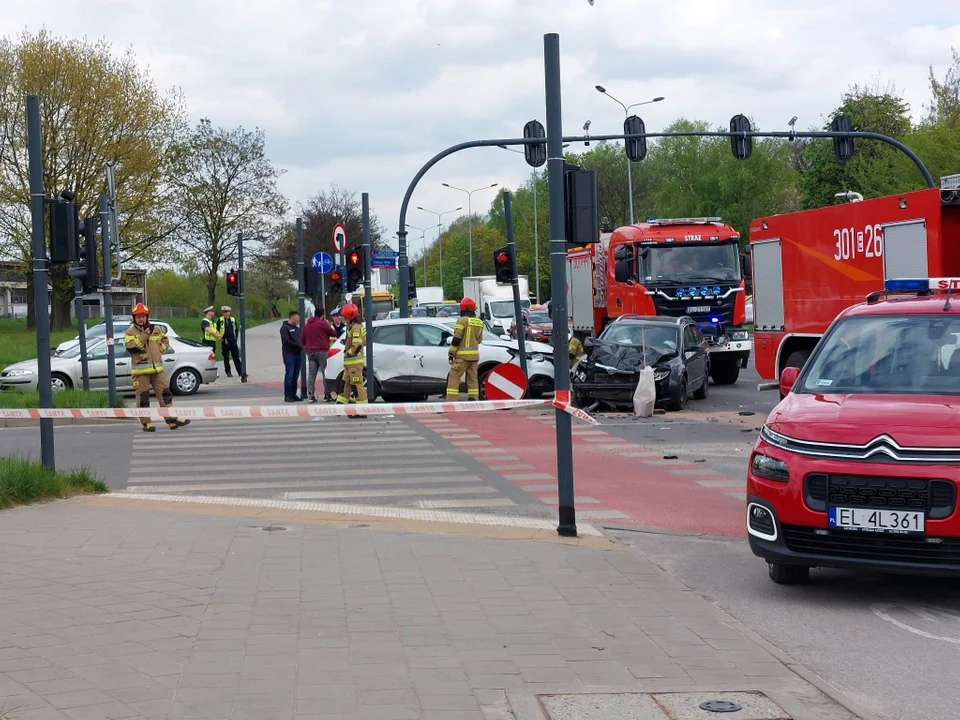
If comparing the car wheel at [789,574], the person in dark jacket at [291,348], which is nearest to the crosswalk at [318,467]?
the car wheel at [789,574]

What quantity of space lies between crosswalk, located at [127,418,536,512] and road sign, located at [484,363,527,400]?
1006 millimetres

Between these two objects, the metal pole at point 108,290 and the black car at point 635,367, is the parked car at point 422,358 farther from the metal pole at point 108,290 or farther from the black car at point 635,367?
the metal pole at point 108,290

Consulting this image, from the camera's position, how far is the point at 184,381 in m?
27.6

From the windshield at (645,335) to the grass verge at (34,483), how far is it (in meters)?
11.7

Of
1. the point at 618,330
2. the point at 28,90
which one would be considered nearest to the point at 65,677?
the point at 618,330

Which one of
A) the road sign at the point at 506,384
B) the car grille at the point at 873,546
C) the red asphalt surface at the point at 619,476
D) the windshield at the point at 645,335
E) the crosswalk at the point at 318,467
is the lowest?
the red asphalt surface at the point at 619,476

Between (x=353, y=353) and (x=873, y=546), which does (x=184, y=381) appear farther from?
(x=873, y=546)

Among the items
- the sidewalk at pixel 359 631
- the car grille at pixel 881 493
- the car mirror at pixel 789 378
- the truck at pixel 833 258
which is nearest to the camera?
the sidewalk at pixel 359 631

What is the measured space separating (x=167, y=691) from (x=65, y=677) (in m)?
0.52

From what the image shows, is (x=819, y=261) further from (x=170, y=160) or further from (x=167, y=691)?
(x=170, y=160)

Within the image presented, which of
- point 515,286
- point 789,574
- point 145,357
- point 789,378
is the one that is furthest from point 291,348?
point 789,574

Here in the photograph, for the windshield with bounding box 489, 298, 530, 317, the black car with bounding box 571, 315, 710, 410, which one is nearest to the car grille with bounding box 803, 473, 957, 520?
the black car with bounding box 571, 315, 710, 410

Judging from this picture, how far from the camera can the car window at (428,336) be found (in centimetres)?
2270

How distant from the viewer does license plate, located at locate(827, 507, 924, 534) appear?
674 centimetres
